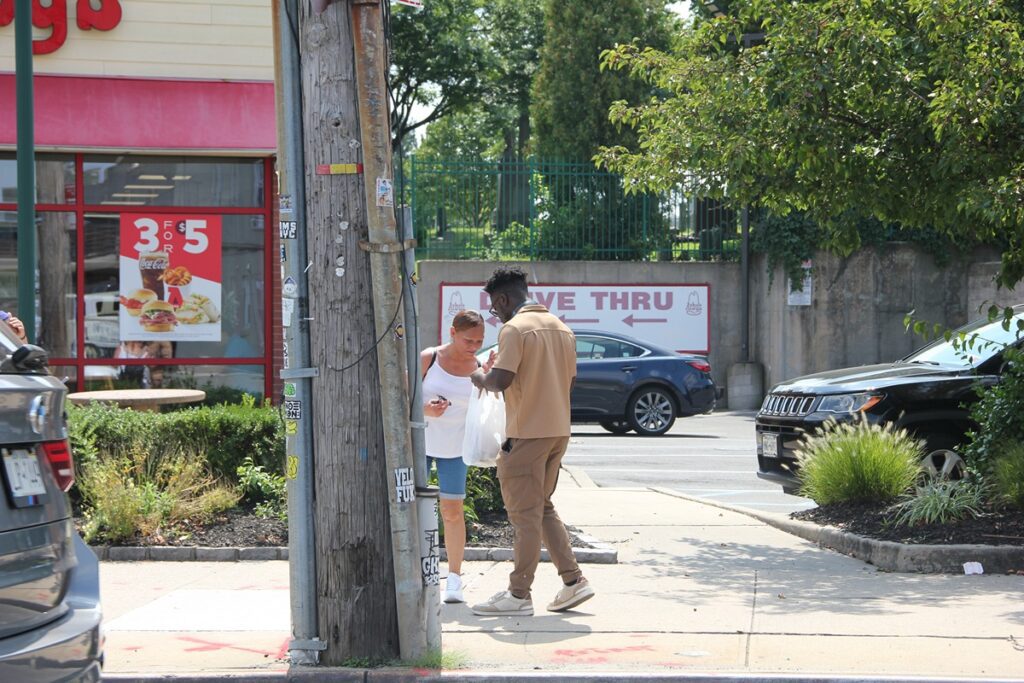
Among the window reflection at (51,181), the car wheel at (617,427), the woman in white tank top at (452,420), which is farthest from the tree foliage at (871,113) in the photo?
the car wheel at (617,427)

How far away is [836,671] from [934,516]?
3201mm

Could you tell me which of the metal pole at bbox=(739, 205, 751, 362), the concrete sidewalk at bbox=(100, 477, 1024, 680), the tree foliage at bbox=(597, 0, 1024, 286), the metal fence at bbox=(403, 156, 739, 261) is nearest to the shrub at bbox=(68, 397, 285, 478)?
the concrete sidewalk at bbox=(100, 477, 1024, 680)

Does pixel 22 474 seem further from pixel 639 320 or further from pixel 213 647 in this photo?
pixel 639 320

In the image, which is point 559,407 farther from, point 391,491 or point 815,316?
point 815,316

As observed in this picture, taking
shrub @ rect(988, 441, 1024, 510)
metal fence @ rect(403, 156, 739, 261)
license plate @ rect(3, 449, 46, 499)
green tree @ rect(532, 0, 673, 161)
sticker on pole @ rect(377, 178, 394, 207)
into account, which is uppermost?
green tree @ rect(532, 0, 673, 161)

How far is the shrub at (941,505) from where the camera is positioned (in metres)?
8.66

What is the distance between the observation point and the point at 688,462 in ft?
48.9

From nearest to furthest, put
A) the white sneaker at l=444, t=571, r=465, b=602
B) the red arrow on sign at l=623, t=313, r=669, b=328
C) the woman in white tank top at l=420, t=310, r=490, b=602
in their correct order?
the white sneaker at l=444, t=571, r=465, b=602 < the woman in white tank top at l=420, t=310, r=490, b=602 < the red arrow on sign at l=623, t=313, r=669, b=328

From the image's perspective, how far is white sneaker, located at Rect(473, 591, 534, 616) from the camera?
700cm

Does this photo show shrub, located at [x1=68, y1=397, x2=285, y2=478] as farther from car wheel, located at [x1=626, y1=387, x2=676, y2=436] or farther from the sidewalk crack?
car wheel, located at [x1=626, y1=387, x2=676, y2=436]

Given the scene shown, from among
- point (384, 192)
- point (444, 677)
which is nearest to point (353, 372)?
point (384, 192)

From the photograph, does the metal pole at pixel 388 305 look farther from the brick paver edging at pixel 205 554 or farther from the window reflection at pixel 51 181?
the window reflection at pixel 51 181

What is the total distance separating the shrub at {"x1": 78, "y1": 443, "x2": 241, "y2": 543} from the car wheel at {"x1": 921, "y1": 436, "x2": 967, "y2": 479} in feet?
18.3

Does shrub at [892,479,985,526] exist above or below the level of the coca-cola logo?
below
